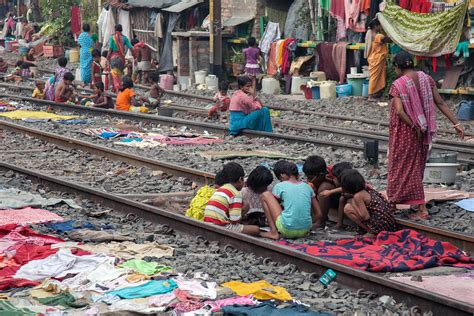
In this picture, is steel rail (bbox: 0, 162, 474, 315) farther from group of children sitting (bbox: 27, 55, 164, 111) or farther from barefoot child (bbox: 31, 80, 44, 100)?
barefoot child (bbox: 31, 80, 44, 100)

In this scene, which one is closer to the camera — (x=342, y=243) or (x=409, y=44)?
(x=342, y=243)

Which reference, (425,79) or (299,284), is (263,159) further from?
(299,284)

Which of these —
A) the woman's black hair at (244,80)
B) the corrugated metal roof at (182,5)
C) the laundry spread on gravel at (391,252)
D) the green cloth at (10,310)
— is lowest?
the laundry spread on gravel at (391,252)

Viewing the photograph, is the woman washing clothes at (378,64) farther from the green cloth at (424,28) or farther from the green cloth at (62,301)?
the green cloth at (62,301)

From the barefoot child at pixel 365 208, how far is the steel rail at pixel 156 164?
287 mm

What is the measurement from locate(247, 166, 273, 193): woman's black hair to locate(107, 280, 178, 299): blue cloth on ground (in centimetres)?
239

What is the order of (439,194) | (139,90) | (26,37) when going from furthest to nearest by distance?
(26,37), (139,90), (439,194)

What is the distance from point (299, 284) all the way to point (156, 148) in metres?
→ 7.75

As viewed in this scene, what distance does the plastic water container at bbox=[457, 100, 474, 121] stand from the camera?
19.3 meters

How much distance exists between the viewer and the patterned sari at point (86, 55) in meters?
26.5

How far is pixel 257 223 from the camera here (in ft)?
32.2

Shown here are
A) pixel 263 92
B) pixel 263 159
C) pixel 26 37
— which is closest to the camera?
pixel 263 159

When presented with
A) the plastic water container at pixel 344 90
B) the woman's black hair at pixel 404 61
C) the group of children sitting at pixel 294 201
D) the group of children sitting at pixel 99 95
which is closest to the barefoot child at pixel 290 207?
the group of children sitting at pixel 294 201

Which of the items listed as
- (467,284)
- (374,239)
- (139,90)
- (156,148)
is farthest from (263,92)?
(467,284)
